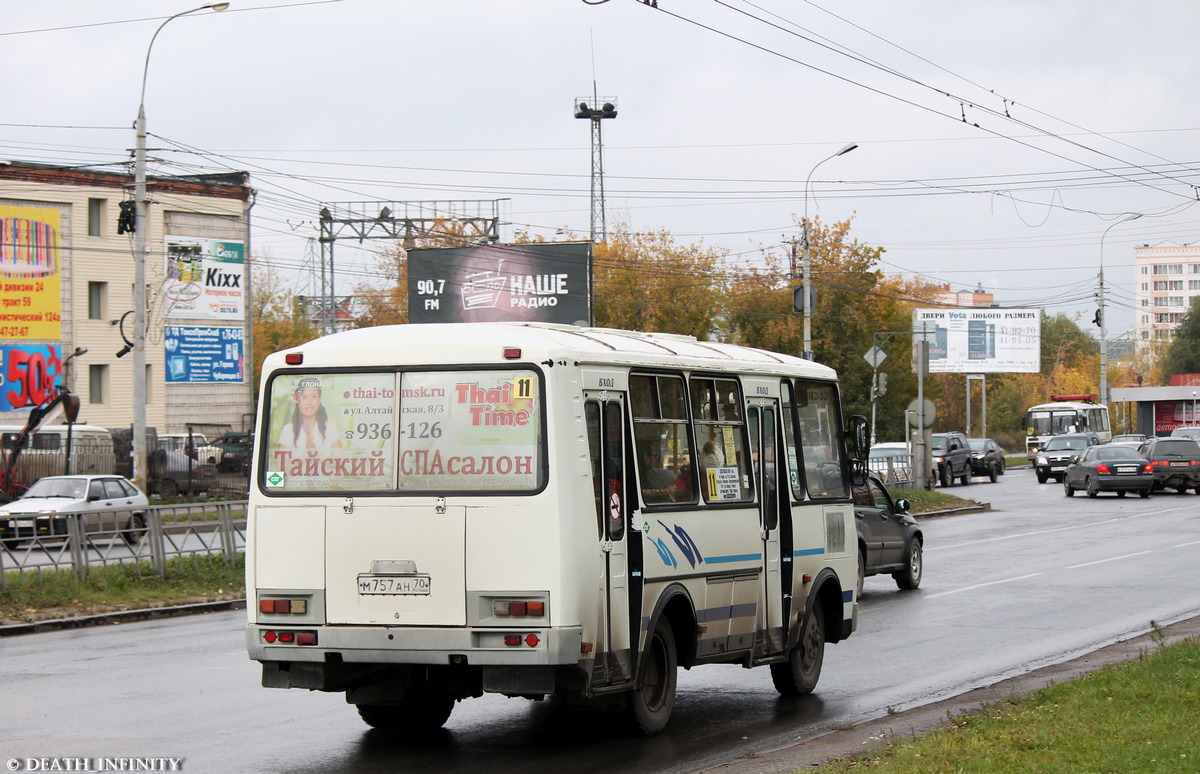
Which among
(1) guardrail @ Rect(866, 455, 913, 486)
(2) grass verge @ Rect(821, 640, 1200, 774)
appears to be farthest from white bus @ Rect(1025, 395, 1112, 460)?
(2) grass verge @ Rect(821, 640, 1200, 774)

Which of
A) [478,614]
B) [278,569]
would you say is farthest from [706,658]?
[278,569]

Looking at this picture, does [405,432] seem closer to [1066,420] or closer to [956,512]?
[956,512]

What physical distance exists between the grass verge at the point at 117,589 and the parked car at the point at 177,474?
2287cm

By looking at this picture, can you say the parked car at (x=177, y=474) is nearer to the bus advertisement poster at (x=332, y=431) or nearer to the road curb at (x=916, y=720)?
the road curb at (x=916, y=720)

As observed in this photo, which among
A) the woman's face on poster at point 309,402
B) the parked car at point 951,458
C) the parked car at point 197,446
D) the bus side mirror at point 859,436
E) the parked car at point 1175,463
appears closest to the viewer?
the woman's face on poster at point 309,402

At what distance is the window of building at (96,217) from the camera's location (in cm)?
5566

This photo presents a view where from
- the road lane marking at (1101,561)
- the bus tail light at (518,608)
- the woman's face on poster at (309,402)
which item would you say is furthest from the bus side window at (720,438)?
the road lane marking at (1101,561)

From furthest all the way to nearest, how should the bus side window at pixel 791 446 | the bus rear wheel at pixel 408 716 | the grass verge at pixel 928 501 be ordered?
the grass verge at pixel 928 501 < the bus side window at pixel 791 446 < the bus rear wheel at pixel 408 716

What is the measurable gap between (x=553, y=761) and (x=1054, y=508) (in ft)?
106

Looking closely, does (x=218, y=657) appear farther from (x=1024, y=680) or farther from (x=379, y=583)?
(x=1024, y=680)

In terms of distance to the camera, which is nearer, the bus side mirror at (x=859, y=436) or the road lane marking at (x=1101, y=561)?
the bus side mirror at (x=859, y=436)

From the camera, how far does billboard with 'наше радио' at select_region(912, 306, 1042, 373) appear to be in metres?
80.6

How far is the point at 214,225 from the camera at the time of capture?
192 ft

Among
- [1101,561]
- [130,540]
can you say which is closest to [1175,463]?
[1101,561]
